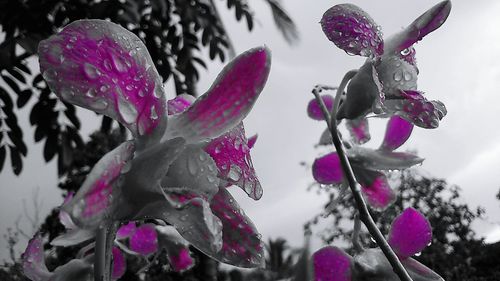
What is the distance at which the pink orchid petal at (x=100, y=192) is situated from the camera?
Result: 0.21 metres

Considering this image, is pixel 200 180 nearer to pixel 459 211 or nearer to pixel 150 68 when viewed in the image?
pixel 150 68

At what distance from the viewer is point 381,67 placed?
370 mm

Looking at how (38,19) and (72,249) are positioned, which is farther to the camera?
(72,249)

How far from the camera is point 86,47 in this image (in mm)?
247

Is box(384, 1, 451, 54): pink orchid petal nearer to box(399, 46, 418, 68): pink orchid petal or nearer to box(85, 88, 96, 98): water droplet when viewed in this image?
box(399, 46, 418, 68): pink orchid petal

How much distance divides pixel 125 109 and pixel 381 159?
9.4 inches

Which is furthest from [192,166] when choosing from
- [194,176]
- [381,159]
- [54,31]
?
[54,31]

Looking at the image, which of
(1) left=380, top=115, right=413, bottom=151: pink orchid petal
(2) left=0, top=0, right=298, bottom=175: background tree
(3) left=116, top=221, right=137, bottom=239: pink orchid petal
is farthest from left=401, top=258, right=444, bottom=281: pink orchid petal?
(2) left=0, top=0, right=298, bottom=175: background tree

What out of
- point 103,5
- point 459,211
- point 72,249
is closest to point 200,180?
point 103,5

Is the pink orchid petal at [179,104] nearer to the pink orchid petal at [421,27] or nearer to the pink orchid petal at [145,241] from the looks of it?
the pink orchid petal at [421,27]

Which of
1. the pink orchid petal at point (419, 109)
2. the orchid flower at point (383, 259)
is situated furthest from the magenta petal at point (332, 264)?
the pink orchid petal at point (419, 109)

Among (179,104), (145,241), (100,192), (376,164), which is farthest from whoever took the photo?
(145,241)

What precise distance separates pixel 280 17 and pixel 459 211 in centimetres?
180

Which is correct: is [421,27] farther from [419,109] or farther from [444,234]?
[444,234]
